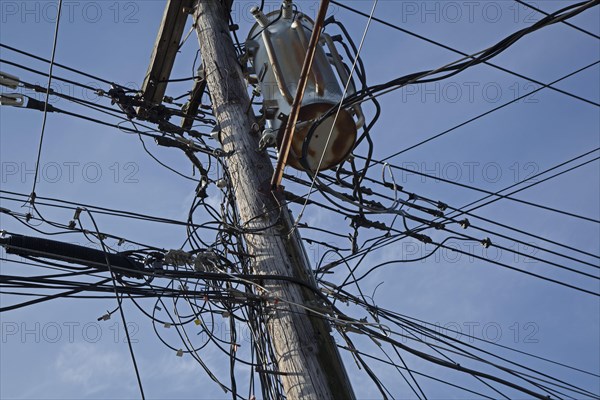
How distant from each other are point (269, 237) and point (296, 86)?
Result: 105cm

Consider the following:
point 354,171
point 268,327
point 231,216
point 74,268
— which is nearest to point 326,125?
point 354,171

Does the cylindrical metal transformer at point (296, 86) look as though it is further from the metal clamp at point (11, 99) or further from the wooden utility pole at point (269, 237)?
the metal clamp at point (11, 99)

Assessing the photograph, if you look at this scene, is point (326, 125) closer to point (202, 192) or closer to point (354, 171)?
point (354, 171)

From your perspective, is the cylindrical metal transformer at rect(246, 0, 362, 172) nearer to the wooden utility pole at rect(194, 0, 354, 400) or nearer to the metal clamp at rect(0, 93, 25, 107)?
the wooden utility pole at rect(194, 0, 354, 400)

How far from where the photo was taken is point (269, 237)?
529cm

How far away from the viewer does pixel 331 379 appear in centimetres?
464

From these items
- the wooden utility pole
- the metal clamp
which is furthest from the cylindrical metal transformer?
the metal clamp

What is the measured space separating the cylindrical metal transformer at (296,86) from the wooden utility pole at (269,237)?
240mm

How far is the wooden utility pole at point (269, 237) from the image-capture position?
4680mm

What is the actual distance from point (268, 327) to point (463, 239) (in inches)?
98.0

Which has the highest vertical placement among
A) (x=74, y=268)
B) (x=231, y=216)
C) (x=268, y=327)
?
(x=231, y=216)

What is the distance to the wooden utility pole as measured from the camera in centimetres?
468

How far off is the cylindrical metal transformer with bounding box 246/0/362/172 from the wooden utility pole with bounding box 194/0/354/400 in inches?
9.5

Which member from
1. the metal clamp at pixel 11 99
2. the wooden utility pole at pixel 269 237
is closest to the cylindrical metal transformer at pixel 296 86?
the wooden utility pole at pixel 269 237
